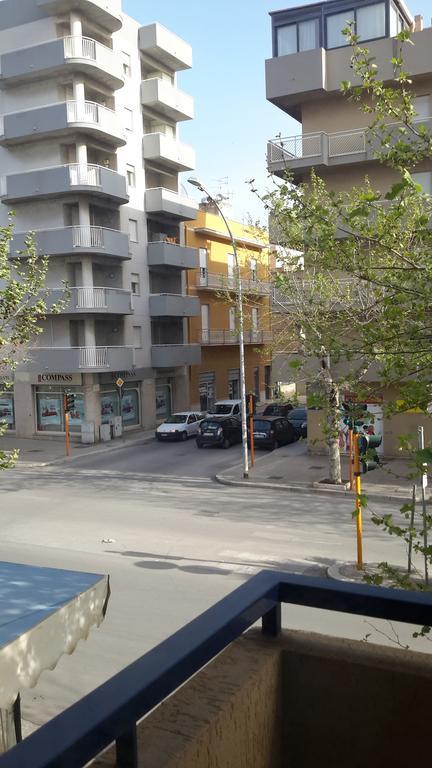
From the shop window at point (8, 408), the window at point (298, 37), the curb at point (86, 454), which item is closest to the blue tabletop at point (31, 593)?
the curb at point (86, 454)

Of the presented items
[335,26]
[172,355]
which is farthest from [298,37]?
[172,355]

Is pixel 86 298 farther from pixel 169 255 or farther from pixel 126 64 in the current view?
pixel 126 64

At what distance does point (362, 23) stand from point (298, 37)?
2.25 metres

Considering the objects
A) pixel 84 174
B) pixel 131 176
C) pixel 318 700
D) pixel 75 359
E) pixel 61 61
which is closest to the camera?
pixel 318 700

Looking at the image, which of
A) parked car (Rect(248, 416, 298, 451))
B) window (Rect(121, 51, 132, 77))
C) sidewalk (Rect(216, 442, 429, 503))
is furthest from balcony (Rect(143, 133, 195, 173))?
sidewalk (Rect(216, 442, 429, 503))

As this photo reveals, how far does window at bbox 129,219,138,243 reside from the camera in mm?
34188

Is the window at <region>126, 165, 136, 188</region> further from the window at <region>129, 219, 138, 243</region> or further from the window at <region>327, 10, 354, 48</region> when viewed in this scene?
the window at <region>327, 10, 354, 48</region>

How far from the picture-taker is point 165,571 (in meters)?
12.3

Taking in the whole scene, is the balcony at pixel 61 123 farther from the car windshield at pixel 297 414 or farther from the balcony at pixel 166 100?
the car windshield at pixel 297 414

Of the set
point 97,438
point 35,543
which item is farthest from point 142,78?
point 35,543

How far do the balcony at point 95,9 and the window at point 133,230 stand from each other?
8.67 m

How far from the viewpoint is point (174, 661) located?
1.91 metres

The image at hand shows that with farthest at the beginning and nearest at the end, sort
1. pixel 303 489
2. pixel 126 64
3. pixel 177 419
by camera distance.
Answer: pixel 126 64
pixel 177 419
pixel 303 489

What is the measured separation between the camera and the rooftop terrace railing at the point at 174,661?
1.53 meters
